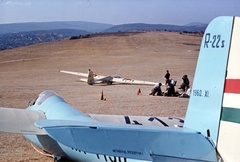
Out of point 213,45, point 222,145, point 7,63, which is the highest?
point 213,45

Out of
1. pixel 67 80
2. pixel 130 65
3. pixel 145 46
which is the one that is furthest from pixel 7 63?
pixel 145 46

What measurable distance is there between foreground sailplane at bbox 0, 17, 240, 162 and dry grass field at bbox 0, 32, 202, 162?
5.24 metres

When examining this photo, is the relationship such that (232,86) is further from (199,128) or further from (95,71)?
(95,71)

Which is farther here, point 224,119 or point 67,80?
point 67,80

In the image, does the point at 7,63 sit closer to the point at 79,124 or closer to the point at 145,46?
the point at 145,46

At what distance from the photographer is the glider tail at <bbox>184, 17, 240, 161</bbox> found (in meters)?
4.57

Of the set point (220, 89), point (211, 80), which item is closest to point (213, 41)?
Result: point (211, 80)

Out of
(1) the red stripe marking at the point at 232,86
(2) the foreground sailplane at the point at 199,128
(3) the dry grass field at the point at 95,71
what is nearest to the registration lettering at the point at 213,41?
(2) the foreground sailplane at the point at 199,128

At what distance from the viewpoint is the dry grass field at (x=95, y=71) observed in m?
15.3

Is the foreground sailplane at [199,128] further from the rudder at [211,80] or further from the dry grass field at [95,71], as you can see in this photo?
the dry grass field at [95,71]

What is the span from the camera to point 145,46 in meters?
61.0

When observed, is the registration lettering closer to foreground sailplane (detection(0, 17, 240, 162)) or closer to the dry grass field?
foreground sailplane (detection(0, 17, 240, 162))

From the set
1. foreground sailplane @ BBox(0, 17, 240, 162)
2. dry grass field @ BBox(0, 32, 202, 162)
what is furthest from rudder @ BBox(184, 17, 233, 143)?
dry grass field @ BBox(0, 32, 202, 162)

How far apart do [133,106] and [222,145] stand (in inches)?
464
